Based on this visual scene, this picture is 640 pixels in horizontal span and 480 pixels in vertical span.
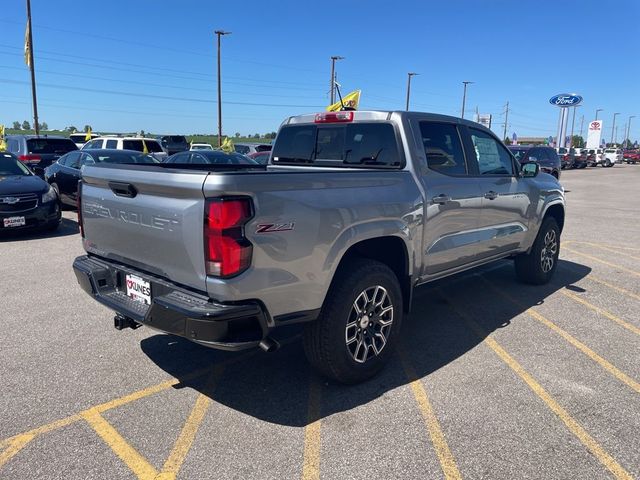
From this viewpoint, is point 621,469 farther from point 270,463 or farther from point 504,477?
point 270,463

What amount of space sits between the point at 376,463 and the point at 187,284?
4.83 feet

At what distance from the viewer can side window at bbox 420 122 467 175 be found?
164 inches

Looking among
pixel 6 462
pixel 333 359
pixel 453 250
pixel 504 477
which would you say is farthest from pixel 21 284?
pixel 504 477

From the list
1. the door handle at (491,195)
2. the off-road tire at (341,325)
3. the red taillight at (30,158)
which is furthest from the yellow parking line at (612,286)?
the red taillight at (30,158)

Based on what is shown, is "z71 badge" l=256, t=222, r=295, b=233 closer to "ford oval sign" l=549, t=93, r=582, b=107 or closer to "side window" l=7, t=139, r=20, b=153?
"side window" l=7, t=139, r=20, b=153

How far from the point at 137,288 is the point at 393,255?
192cm

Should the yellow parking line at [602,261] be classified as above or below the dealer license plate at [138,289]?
below

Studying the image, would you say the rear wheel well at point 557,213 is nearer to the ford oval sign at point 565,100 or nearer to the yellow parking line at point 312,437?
the yellow parking line at point 312,437

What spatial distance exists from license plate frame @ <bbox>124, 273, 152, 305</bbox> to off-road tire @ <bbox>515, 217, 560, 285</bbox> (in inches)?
176

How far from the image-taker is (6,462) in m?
2.66

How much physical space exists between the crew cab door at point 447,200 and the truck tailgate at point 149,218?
198cm

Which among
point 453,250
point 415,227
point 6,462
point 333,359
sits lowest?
point 6,462

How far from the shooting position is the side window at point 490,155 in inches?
190

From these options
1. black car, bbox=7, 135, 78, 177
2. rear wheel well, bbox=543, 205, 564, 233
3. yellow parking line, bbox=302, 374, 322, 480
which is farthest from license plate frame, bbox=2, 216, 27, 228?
rear wheel well, bbox=543, 205, 564, 233
